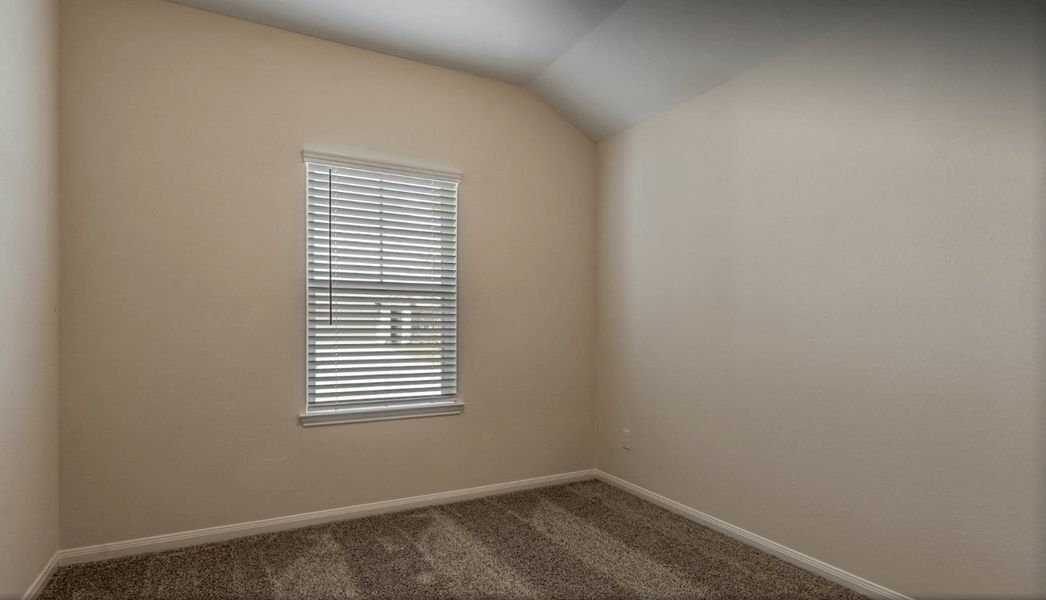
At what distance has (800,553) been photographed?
102 inches

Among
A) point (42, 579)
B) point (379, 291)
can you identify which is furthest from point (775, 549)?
point (42, 579)

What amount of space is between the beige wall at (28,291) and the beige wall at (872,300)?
3.08m

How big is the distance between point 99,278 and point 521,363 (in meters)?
2.38

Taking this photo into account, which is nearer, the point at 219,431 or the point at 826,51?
the point at 826,51

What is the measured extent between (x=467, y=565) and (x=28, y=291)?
2179 millimetres

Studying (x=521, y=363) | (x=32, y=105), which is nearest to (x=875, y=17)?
(x=521, y=363)

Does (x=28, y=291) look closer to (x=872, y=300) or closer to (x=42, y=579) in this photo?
(x=42, y=579)

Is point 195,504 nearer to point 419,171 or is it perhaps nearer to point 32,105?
point 32,105

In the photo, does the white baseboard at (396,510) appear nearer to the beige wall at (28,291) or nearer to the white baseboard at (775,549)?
the white baseboard at (775,549)

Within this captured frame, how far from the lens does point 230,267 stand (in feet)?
9.58

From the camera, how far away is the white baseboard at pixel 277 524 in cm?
262

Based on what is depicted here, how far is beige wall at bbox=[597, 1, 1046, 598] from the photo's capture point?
191 centimetres

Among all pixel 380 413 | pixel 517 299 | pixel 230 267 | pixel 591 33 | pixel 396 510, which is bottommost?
pixel 396 510

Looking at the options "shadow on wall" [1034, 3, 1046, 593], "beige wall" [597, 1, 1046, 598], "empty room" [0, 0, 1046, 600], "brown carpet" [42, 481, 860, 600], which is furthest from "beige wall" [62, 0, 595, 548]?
"shadow on wall" [1034, 3, 1046, 593]
